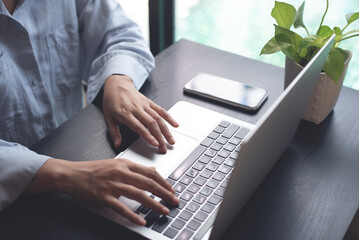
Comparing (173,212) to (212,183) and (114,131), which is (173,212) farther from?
(114,131)

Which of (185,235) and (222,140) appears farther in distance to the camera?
(222,140)

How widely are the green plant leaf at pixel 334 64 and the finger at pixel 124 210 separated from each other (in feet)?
1.60

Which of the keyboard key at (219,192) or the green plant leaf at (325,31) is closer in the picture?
the keyboard key at (219,192)

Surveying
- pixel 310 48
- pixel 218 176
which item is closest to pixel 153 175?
pixel 218 176

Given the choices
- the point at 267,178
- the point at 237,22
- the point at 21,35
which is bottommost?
the point at 237,22

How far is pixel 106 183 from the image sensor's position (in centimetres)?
69

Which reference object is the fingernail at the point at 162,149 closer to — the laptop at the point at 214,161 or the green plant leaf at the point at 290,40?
the laptop at the point at 214,161

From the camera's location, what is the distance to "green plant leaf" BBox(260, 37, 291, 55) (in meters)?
0.85

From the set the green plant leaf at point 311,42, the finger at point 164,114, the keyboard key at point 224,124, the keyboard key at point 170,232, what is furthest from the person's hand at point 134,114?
the green plant leaf at point 311,42

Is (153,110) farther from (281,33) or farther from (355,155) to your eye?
(355,155)

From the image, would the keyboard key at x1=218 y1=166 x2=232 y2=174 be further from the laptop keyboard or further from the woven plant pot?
the woven plant pot

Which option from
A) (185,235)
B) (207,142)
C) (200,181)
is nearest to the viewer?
(185,235)

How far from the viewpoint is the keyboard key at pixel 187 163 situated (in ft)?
2.44

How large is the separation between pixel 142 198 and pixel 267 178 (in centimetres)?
26
